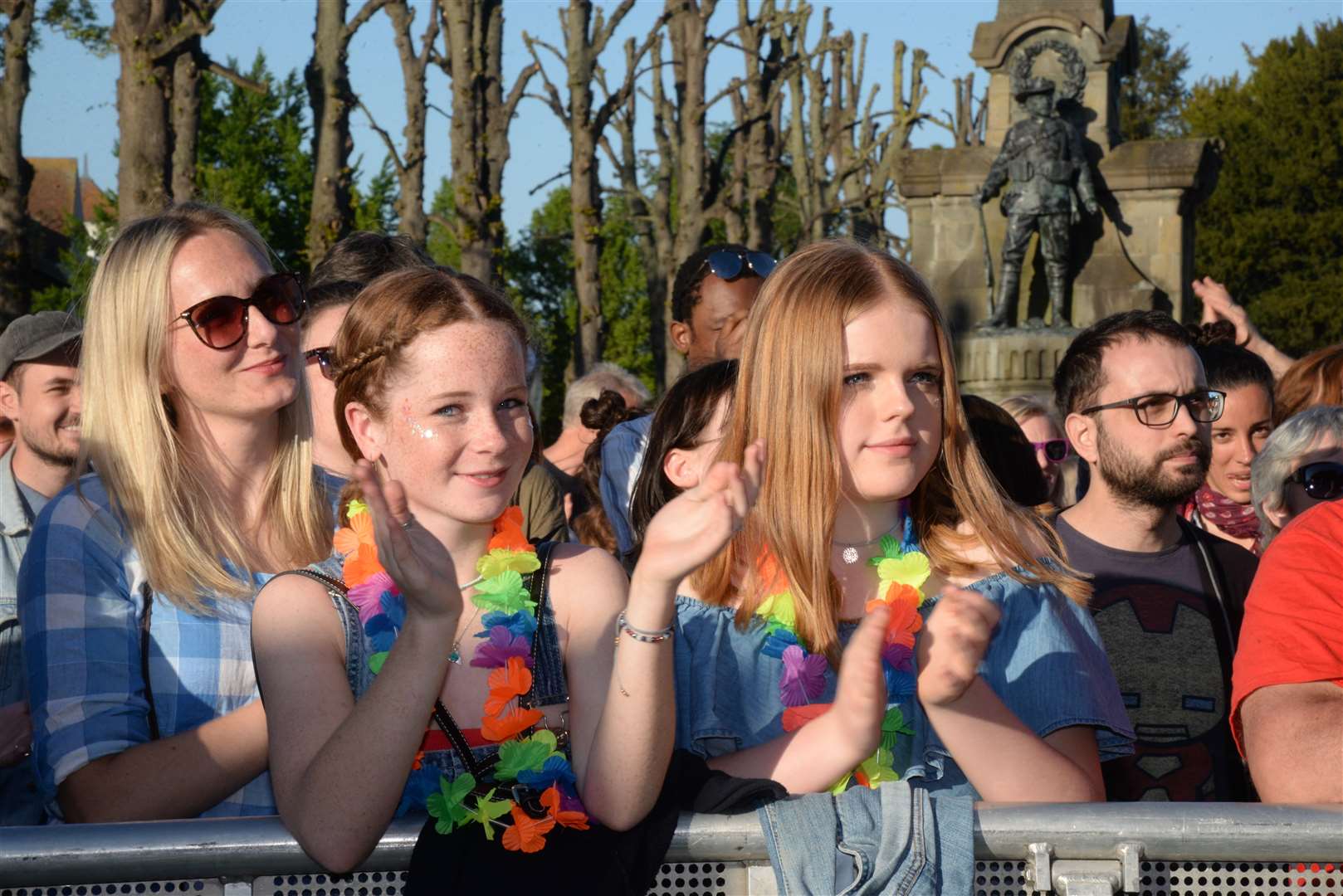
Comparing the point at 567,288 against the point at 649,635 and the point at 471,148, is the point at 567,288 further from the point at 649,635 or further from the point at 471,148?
the point at 649,635

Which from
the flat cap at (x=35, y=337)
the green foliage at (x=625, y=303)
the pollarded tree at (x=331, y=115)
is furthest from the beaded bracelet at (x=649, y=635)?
the green foliage at (x=625, y=303)

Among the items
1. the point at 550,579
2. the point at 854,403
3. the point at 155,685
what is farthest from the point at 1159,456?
the point at 155,685

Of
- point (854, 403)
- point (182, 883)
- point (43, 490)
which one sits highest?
point (854, 403)

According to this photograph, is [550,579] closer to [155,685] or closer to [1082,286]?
[155,685]

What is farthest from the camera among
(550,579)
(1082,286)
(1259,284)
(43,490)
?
(1259,284)

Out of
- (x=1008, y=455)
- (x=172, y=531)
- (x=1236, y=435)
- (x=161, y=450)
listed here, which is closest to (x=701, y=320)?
(x=1008, y=455)

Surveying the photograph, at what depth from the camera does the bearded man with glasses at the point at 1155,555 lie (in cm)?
356

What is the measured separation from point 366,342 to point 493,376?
26 cm

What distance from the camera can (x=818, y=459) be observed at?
2.75 metres

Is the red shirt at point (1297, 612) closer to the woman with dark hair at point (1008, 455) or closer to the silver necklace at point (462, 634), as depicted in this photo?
the woman with dark hair at point (1008, 455)

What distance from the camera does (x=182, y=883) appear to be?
2.15 meters

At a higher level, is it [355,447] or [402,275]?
[402,275]

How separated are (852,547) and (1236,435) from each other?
2755 millimetres

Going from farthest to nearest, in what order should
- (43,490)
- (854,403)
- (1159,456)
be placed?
(43,490) < (1159,456) < (854,403)
